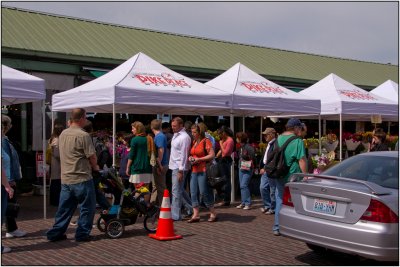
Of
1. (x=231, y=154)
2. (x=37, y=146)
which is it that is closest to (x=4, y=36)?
(x=37, y=146)

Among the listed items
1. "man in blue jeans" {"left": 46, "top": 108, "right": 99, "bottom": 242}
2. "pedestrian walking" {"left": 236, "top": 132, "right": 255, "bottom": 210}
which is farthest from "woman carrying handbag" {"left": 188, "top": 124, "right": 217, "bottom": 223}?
"man in blue jeans" {"left": 46, "top": 108, "right": 99, "bottom": 242}

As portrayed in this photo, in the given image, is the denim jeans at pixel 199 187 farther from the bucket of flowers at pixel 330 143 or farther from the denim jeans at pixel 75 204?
the bucket of flowers at pixel 330 143

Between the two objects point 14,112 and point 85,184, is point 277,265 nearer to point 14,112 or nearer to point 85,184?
point 85,184

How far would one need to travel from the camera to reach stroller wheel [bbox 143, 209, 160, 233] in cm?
804

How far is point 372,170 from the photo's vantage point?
628cm

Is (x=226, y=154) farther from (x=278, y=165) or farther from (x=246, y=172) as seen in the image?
(x=278, y=165)

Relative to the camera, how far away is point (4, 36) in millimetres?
14680

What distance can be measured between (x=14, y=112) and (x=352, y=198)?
1147cm

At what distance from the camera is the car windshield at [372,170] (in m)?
5.99

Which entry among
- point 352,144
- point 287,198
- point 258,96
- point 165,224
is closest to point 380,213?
point 287,198

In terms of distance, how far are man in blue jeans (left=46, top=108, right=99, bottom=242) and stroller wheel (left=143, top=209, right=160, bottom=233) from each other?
969 mm

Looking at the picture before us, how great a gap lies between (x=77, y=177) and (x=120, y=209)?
0.98 metres

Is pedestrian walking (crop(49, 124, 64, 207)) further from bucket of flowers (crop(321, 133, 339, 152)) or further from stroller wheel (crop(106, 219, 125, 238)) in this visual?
bucket of flowers (crop(321, 133, 339, 152))

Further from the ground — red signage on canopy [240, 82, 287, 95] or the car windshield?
red signage on canopy [240, 82, 287, 95]
